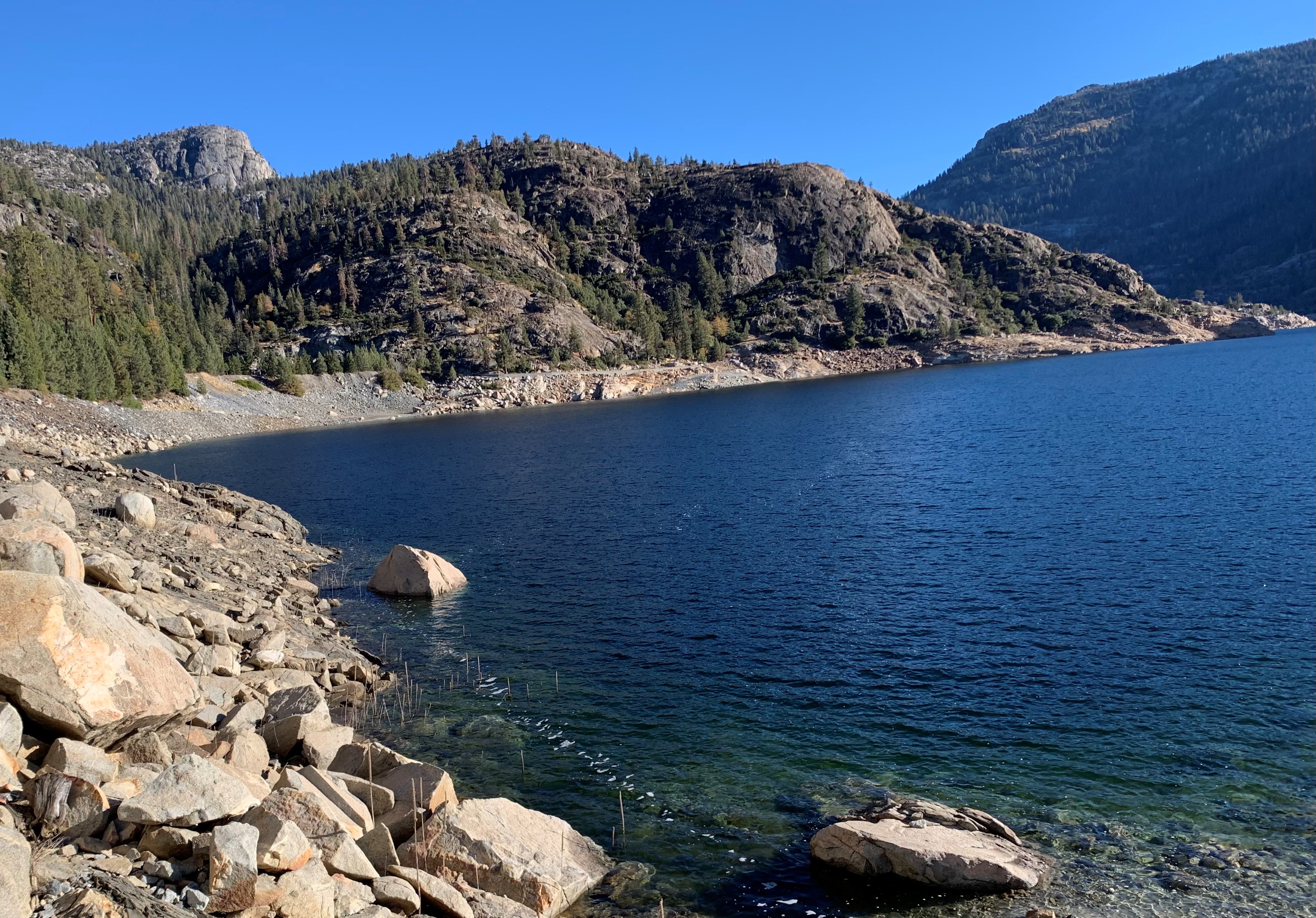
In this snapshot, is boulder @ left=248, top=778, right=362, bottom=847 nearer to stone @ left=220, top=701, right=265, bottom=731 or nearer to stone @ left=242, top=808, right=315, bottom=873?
stone @ left=242, top=808, right=315, bottom=873

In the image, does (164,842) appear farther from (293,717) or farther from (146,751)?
(293,717)

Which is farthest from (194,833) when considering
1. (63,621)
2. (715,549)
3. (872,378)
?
(872,378)

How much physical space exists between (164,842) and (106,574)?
14438 mm

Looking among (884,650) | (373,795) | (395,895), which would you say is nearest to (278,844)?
(395,895)

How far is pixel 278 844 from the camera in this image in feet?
33.3

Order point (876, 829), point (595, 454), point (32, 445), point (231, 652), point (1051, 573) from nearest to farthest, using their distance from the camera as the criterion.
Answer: point (876, 829) < point (231, 652) < point (1051, 573) < point (32, 445) < point (595, 454)

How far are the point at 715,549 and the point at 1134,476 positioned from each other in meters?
27.0

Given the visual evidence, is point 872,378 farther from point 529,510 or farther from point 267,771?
point 267,771

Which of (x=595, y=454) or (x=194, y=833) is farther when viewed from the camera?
(x=595, y=454)

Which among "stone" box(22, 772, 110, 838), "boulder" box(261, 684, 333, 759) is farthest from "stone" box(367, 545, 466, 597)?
"stone" box(22, 772, 110, 838)

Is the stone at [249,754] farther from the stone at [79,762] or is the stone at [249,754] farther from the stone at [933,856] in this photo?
the stone at [933,856]

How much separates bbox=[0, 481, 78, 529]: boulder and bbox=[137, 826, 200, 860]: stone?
60.8 ft

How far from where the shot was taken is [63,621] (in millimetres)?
12766

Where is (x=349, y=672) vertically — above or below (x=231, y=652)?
below
